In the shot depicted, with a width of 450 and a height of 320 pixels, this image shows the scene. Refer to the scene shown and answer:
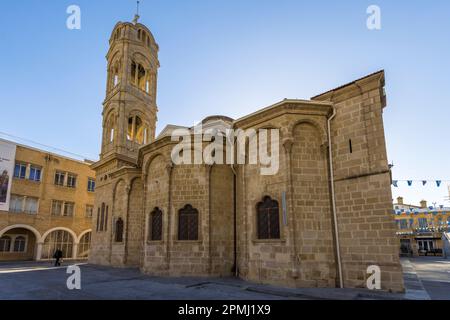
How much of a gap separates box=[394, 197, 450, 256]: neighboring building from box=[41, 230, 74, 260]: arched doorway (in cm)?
3949

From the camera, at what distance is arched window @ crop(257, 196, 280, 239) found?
11484 millimetres

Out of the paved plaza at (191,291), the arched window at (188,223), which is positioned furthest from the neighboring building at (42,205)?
the arched window at (188,223)

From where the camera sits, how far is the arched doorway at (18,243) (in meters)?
26.2

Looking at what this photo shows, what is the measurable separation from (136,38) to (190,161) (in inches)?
697

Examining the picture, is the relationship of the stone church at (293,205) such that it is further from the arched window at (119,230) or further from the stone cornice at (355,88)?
the arched window at (119,230)

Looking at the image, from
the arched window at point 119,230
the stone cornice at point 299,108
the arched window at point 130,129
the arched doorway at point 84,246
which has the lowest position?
the arched doorway at point 84,246

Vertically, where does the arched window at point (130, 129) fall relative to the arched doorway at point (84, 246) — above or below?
above

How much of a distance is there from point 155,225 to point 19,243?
20.2 metres

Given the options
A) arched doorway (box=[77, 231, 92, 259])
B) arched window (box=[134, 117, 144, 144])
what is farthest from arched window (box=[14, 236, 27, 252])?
arched window (box=[134, 117, 144, 144])

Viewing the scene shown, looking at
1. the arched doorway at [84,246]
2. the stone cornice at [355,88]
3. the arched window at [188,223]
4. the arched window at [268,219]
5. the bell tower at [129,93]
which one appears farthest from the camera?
the arched doorway at [84,246]

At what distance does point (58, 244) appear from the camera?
97.0 ft

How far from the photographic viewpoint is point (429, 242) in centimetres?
3881

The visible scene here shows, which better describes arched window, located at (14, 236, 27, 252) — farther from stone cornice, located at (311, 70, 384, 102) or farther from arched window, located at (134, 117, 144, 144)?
stone cornice, located at (311, 70, 384, 102)
